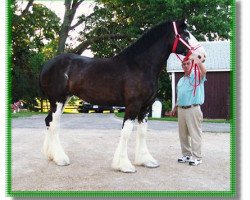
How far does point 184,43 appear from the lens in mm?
5637

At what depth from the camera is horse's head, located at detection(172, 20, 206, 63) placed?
220 inches

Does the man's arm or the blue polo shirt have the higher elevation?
the man's arm

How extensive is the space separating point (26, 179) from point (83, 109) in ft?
6.94

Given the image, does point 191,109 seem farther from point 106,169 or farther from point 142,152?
point 106,169

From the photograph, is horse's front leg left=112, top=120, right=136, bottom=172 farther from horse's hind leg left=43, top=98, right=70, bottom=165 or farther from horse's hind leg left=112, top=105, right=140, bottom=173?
horse's hind leg left=43, top=98, right=70, bottom=165

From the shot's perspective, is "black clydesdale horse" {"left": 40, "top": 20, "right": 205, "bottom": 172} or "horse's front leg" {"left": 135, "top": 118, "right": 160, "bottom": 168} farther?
"horse's front leg" {"left": 135, "top": 118, "right": 160, "bottom": 168}

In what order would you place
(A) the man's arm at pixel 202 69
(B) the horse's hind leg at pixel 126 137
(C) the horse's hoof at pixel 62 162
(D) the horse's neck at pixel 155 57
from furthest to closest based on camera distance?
1. (C) the horse's hoof at pixel 62 162
2. (A) the man's arm at pixel 202 69
3. (D) the horse's neck at pixel 155 57
4. (B) the horse's hind leg at pixel 126 137

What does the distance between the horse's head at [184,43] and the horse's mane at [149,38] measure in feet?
0.53

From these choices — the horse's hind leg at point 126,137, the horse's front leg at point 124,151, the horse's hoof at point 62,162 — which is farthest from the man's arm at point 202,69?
the horse's hoof at point 62,162

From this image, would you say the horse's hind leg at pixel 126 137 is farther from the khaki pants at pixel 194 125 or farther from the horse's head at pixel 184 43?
the khaki pants at pixel 194 125

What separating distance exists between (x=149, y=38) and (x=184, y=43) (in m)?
0.52

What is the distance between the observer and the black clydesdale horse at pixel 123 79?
557 cm

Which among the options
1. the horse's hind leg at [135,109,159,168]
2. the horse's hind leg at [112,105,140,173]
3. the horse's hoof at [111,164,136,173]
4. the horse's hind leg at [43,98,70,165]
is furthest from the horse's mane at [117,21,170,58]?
the horse's hoof at [111,164,136,173]

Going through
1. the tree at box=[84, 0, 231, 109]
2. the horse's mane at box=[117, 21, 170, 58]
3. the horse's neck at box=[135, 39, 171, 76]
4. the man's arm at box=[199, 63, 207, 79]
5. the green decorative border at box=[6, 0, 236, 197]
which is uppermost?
the tree at box=[84, 0, 231, 109]
